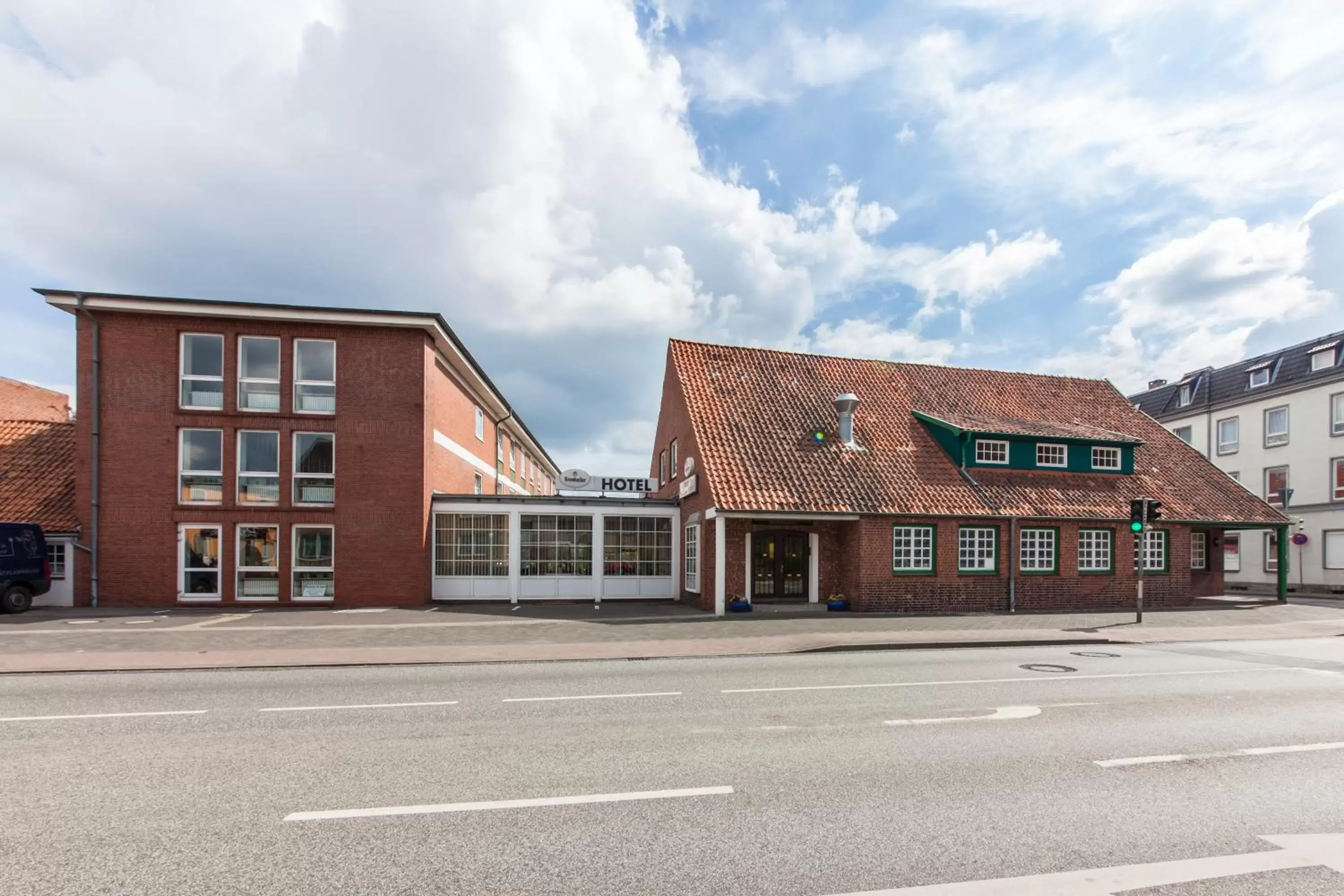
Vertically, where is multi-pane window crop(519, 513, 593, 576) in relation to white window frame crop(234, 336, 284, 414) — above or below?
below

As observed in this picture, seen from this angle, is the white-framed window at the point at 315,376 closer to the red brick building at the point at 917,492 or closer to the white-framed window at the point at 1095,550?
the red brick building at the point at 917,492

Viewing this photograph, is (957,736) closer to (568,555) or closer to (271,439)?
(568,555)

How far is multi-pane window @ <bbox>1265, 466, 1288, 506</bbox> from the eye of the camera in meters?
35.7

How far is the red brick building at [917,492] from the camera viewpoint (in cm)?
2030

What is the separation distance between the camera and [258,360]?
20891 millimetres

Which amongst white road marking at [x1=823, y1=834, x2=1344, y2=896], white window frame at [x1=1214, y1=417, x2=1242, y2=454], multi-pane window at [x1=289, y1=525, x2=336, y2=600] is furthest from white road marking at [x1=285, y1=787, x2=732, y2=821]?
white window frame at [x1=1214, y1=417, x2=1242, y2=454]

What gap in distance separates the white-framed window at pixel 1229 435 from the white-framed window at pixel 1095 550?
24181mm

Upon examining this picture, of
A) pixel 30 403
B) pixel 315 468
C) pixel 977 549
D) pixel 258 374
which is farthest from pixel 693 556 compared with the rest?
pixel 30 403

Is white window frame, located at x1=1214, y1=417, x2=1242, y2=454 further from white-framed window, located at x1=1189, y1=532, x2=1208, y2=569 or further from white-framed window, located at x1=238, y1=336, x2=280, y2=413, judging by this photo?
white-framed window, located at x1=238, y1=336, x2=280, y2=413

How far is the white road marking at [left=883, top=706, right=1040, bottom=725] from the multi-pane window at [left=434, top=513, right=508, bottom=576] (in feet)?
53.2

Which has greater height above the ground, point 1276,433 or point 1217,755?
point 1276,433

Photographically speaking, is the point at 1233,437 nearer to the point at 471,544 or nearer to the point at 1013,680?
the point at 1013,680

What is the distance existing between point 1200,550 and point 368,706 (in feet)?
100

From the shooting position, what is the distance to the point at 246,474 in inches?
806
